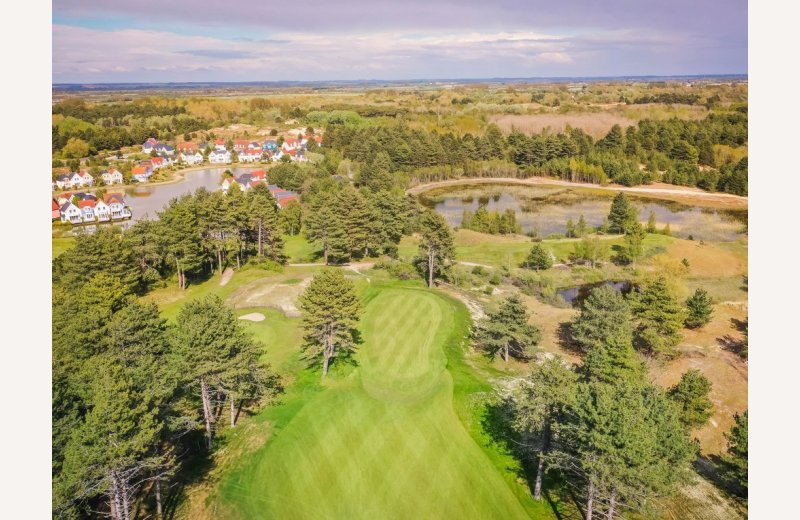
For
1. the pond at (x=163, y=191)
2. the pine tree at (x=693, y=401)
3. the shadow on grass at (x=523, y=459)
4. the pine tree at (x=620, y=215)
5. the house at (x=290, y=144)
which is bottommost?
the shadow on grass at (x=523, y=459)

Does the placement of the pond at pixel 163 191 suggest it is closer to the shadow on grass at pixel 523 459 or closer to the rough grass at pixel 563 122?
the shadow on grass at pixel 523 459

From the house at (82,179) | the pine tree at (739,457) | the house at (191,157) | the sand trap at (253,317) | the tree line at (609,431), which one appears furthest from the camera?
the house at (191,157)

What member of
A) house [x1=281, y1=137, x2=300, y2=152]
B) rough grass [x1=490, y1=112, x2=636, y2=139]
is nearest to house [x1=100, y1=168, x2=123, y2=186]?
house [x1=281, y1=137, x2=300, y2=152]

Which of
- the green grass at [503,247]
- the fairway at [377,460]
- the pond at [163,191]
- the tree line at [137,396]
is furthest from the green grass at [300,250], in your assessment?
the pond at [163,191]

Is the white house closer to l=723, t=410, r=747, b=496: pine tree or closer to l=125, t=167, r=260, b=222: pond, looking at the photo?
l=125, t=167, r=260, b=222: pond

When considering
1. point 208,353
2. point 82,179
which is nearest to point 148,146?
point 82,179
